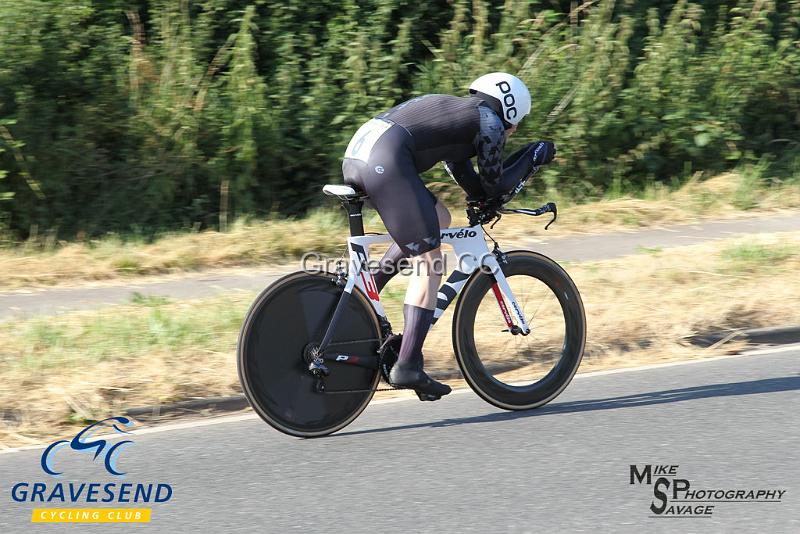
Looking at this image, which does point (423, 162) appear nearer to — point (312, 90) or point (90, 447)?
point (90, 447)

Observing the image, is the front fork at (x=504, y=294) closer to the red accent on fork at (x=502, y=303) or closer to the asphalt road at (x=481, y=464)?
the red accent on fork at (x=502, y=303)

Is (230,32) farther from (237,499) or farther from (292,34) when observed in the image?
(237,499)

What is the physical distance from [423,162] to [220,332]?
2374mm

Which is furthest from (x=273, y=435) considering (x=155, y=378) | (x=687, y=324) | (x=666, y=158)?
(x=666, y=158)

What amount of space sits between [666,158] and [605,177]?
920 millimetres

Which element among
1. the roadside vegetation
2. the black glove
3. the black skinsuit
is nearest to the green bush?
the roadside vegetation

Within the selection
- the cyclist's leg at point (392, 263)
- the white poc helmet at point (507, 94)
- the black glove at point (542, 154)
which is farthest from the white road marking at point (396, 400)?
the white poc helmet at point (507, 94)

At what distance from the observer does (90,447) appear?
19.2 feet

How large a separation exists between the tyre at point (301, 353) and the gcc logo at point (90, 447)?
2.43 feet

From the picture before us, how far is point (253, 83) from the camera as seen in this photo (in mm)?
11492

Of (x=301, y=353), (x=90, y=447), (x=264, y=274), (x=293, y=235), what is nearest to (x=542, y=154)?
(x=301, y=353)

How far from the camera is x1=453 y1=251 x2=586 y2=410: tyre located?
6121mm

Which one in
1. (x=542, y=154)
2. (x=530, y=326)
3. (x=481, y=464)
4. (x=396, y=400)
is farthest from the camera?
(x=396, y=400)

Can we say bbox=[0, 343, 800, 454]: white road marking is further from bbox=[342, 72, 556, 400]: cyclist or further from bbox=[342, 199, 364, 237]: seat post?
bbox=[342, 199, 364, 237]: seat post
